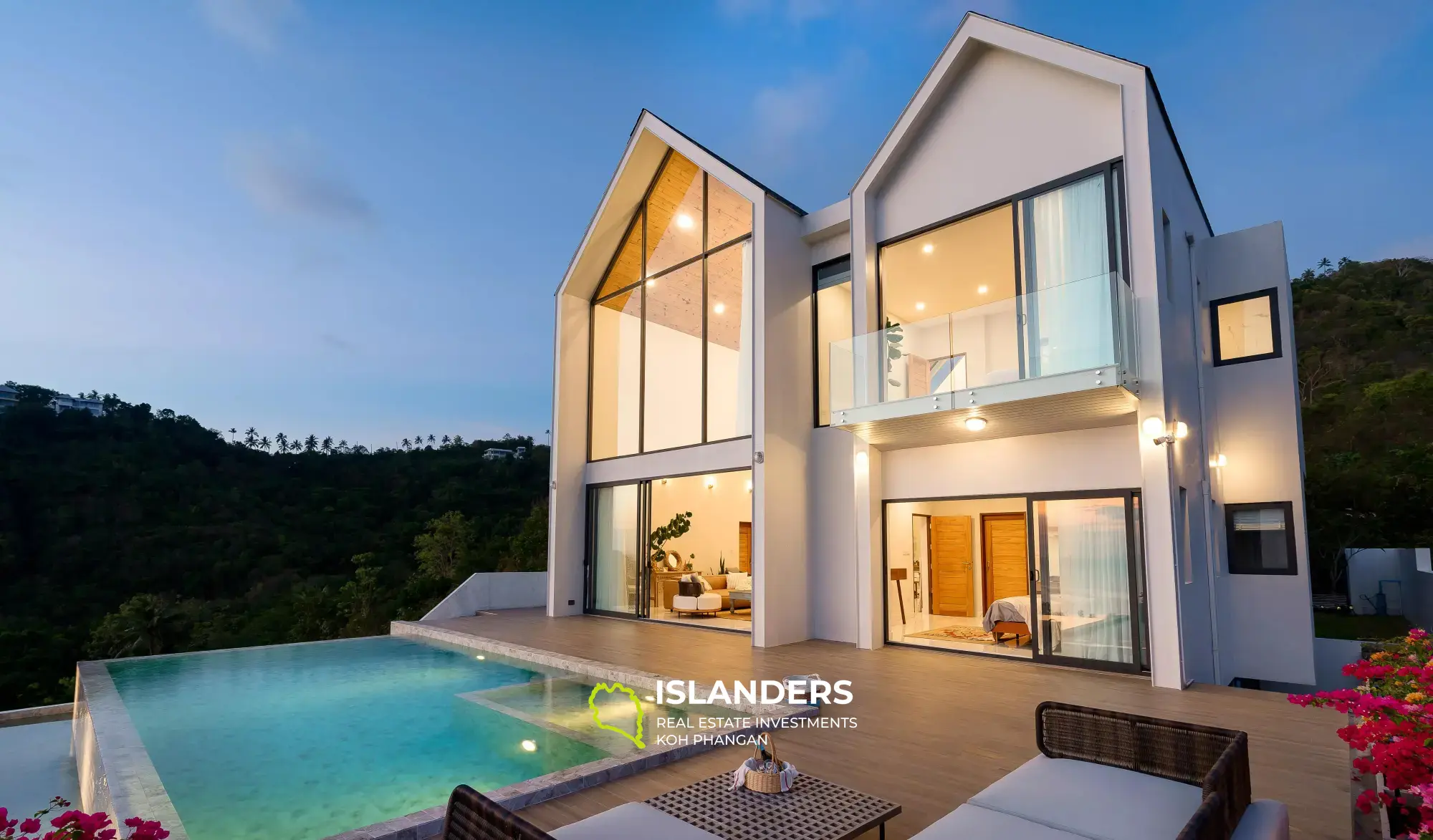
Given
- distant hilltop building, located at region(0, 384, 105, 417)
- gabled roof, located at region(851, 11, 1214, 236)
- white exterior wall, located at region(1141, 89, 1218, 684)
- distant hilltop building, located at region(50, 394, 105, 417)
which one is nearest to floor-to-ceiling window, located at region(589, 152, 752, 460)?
gabled roof, located at region(851, 11, 1214, 236)

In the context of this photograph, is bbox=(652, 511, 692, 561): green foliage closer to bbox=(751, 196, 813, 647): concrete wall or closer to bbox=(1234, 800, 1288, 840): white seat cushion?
bbox=(751, 196, 813, 647): concrete wall

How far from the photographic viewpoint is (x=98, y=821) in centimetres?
166

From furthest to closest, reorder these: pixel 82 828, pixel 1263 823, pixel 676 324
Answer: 1. pixel 676 324
2. pixel 1263 823
3. pixel 82 828

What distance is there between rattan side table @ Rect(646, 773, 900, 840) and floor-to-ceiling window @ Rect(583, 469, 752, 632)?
7.51 metres

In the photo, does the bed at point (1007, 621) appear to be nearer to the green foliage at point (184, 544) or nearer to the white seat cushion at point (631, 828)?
the white seat cushion at point (631, 828)

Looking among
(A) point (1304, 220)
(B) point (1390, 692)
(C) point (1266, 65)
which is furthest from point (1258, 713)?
(A) point (1304, 220)

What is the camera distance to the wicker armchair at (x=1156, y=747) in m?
2.41

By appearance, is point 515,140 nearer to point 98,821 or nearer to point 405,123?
point 405,123

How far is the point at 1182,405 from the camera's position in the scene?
7965mm

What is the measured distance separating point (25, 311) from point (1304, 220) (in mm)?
98347

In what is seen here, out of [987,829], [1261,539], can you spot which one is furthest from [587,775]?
[1261,539]

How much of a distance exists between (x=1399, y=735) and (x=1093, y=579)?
5.60m

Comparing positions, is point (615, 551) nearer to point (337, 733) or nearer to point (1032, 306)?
point (337, 733)

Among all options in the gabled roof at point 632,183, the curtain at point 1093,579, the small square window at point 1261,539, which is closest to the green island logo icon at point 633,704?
the curtain at point 1093,579
